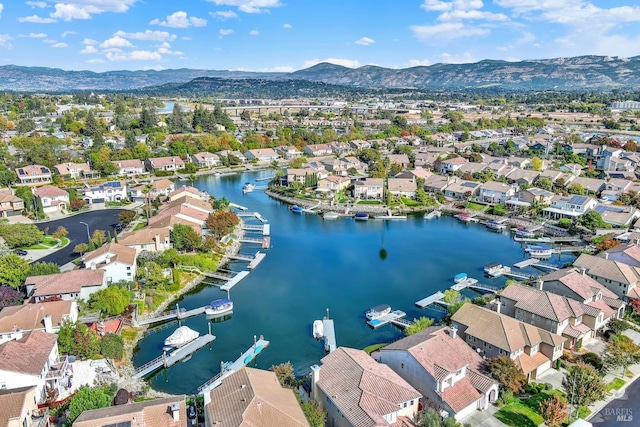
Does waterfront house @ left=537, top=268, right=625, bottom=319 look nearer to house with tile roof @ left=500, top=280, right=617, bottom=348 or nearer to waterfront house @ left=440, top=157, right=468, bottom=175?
house with tile roof @ left=500, top=280, right=617, bottom=348

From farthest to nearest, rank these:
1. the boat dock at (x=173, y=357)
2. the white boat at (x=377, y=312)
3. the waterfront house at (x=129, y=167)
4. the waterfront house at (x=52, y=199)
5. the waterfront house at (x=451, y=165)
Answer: the waterfront house at (x=129, y=167) → the waterfront house at (x=451, y=165) → the waterfront house at (x=52, y=199) → the white boat at (x=377, y=312) → the boat dock at (x=173, y=357)

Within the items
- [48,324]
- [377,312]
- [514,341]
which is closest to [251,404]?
[514,341]

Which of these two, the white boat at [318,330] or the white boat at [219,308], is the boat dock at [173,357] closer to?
the white boat at [219,308]

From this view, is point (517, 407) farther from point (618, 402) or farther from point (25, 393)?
point (25, 393)

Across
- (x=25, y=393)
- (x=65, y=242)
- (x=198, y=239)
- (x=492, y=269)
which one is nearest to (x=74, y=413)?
(x=25, y=393)

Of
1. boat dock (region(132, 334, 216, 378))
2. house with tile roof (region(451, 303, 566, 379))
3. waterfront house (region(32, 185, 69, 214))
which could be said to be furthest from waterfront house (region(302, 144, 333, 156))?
house with tile roof (region(451, 303, 566, 379))

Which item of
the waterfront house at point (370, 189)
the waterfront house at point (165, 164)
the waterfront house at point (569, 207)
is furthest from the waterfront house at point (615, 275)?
the waterfront house at point (165, 164)

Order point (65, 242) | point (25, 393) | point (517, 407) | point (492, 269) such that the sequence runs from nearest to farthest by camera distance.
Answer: point (25, 393)
point (517, 407)
point (492, 269)
point (65, 242)
